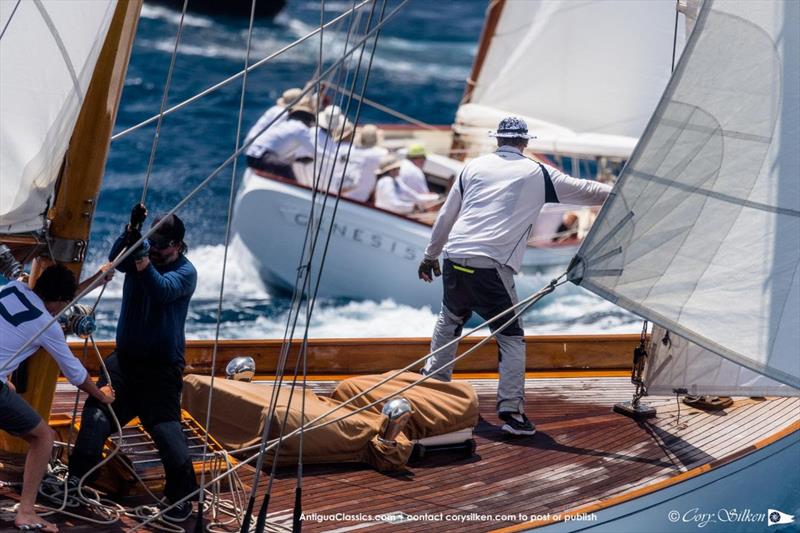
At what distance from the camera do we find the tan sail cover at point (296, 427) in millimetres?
5137

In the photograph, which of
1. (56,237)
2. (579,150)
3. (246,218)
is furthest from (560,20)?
(56,237)

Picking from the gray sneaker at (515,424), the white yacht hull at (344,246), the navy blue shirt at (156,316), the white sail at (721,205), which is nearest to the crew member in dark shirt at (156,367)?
the navy blue shirt at (156,316)

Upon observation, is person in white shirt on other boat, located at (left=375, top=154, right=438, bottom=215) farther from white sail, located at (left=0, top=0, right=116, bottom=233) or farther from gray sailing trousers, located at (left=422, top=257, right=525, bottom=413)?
white sail, located at (left=0, top=0, right=116, bottom=233)

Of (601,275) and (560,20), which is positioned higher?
(560,20)

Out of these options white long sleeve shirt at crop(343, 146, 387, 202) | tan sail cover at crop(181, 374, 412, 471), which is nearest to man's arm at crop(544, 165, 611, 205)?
tan sail cover at crop(181, 374, 412, 471)

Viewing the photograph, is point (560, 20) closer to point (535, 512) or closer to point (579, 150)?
point (579, 150)

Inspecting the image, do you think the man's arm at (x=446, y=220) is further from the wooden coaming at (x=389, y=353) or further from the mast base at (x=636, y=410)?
the mast base at (x=636, y=410)

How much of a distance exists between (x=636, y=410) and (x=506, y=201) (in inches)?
52.2

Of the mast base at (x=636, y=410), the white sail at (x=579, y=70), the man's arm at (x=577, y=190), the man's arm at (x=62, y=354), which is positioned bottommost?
the mast base at (x=636, y=410)

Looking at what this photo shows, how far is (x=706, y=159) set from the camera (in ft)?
15.2

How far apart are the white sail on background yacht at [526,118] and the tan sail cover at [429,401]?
6194 millimetres

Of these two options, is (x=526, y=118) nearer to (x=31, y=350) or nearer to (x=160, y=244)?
(x=160, y=244)

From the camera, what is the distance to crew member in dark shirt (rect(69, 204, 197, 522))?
4562 mm

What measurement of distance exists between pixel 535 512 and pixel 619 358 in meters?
2.28
